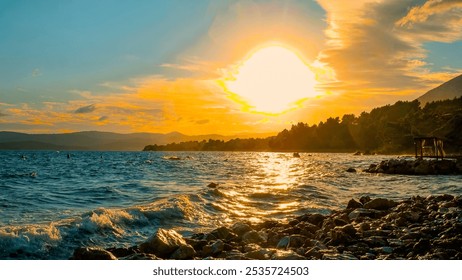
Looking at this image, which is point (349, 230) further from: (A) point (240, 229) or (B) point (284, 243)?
(A) point (240, 229)

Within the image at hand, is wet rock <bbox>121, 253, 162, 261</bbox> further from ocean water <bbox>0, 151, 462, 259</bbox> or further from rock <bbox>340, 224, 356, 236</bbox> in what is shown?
rock <bbox>340, 224, 356, 236</bbox>

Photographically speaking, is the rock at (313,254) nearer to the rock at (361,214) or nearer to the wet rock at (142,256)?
the wet rock at (142,256)

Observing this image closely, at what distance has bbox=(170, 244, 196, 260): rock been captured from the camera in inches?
502

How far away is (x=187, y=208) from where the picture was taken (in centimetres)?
2219

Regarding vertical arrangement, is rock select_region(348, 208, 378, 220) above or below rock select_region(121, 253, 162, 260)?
below

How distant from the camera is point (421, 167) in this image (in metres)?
51.9

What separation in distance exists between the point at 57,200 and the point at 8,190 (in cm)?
819

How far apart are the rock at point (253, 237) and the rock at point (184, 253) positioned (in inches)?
90.9

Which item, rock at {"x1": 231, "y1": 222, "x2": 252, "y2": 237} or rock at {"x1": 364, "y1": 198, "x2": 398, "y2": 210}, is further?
rock at {"x1": 364, "y1": 198, "x2": 398, "y2": 210}

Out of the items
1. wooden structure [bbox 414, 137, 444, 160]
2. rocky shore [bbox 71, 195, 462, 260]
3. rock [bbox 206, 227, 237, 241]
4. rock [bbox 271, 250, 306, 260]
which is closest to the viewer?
rock [bbox 271, 250, 306, 260]

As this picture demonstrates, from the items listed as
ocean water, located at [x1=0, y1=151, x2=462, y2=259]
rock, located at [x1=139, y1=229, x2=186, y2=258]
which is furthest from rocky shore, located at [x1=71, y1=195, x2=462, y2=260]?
ocean water, located at [x1=0, y1=151, x2=462, y2=259]

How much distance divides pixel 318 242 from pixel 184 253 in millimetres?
4142

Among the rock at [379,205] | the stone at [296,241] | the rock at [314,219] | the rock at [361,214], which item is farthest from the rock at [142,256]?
the rock at [379,205]
